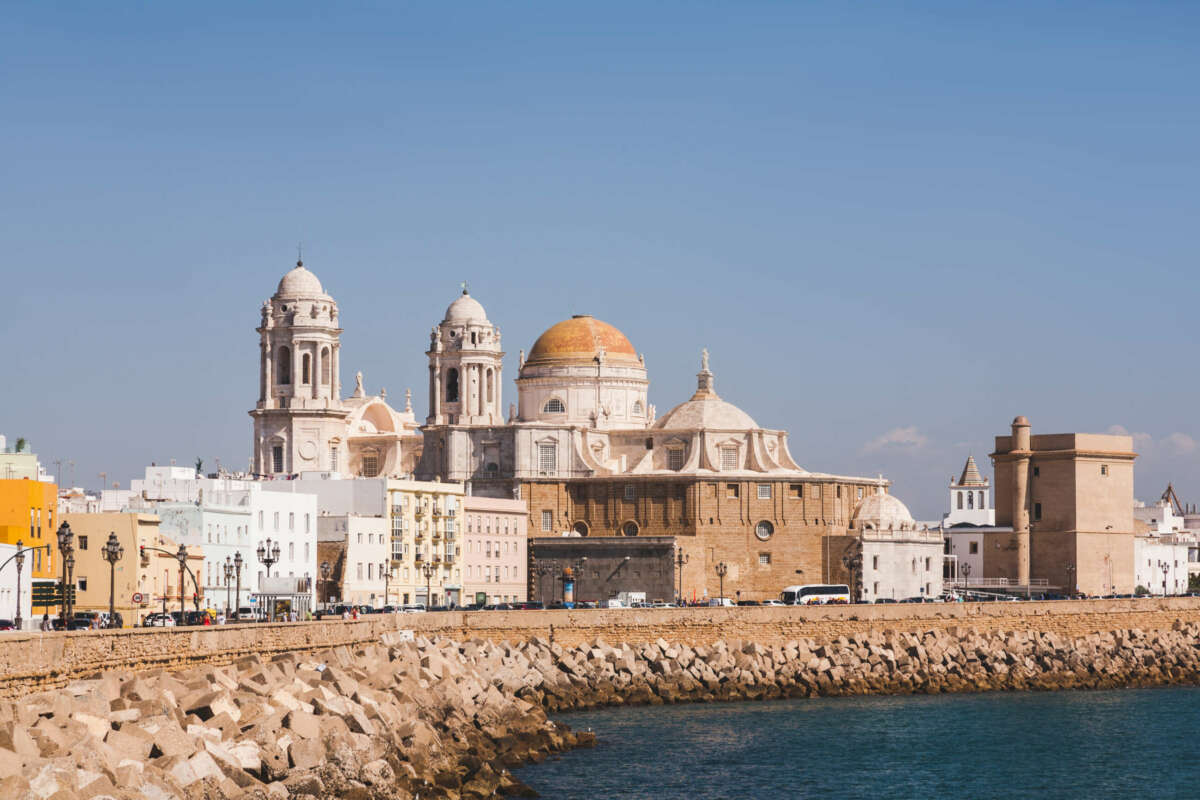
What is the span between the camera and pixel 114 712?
28859mm

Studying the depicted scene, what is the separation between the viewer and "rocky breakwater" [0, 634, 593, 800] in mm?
25562

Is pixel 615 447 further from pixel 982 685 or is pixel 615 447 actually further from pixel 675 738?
pixel 675 738

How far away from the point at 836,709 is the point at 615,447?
4307 cm

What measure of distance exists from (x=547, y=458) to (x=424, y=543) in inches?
474

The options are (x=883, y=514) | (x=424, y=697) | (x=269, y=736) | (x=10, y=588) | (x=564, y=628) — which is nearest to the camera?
(x=269, y=736)

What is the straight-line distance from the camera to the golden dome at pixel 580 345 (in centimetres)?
9769

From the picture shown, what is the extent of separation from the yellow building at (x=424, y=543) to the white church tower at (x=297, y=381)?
10248 millimetres

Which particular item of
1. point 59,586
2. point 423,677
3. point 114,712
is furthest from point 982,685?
point 114,712

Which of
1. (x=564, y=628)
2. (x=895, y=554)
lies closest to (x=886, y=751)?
(x=564, y=628)

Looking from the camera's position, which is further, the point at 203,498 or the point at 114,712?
the point at 203,498

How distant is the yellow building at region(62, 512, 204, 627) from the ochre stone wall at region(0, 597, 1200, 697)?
10774 millimetres

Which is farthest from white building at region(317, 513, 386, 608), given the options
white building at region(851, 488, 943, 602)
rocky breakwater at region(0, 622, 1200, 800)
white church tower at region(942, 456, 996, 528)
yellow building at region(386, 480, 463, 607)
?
white church tower at region(942, 456, 996, 528)

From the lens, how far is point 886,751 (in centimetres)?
4431

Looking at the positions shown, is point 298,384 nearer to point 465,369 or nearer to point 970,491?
point 465,369
